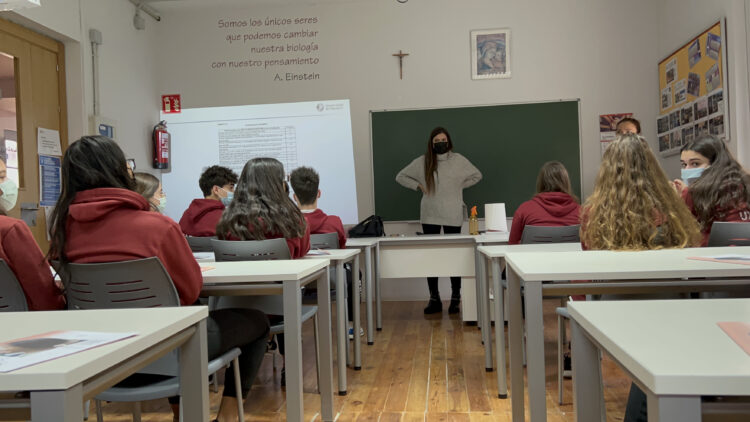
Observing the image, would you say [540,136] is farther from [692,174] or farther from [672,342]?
[672,342]

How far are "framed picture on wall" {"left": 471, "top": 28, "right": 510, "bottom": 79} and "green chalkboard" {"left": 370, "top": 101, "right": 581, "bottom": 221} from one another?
0.32 meters

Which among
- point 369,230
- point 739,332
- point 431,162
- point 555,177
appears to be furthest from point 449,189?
point 739,332

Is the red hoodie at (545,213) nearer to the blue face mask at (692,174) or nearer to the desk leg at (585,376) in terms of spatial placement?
the blue face mask at (692,174)

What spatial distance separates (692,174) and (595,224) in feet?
3.64

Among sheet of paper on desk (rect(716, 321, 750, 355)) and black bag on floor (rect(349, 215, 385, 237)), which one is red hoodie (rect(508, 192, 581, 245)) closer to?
black bag on floor (rect(349, 215, 385, 237))

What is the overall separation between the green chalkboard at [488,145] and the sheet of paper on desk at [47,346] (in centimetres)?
467

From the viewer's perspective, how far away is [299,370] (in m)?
1.89

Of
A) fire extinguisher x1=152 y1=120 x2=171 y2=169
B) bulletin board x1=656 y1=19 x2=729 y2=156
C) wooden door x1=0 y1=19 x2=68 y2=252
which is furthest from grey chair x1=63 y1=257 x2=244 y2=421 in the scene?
fire extinguisher x1=152 y1=120 x2=171 y2=169

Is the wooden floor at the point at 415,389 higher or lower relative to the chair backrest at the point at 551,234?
lower

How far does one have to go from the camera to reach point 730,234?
2.10 m

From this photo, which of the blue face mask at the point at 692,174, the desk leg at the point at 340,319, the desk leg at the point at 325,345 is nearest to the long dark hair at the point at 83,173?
the desk leg at the point at 325,345

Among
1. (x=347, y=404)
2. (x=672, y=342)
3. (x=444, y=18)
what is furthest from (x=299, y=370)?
(x=444, y=18)

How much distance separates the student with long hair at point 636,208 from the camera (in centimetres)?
191

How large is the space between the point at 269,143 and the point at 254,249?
135 inches
